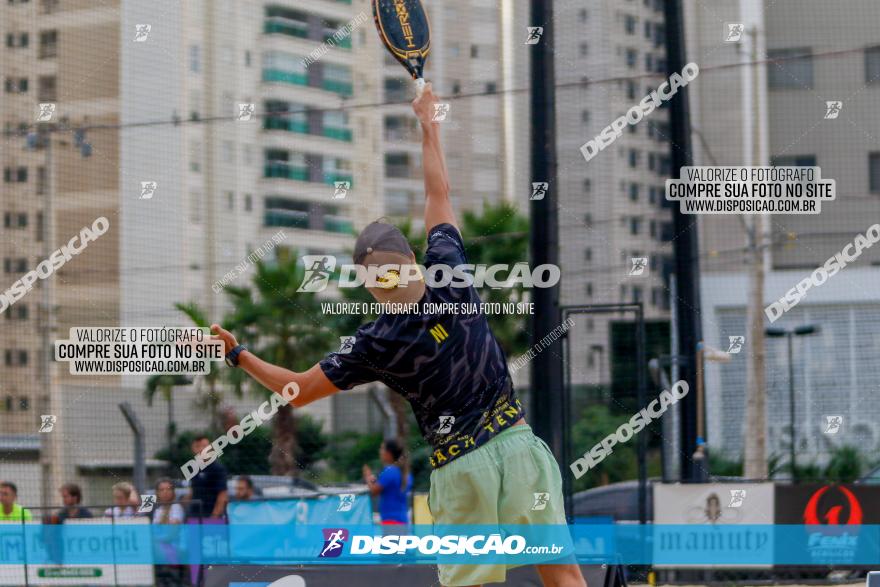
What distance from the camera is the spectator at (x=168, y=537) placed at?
904 centimetres

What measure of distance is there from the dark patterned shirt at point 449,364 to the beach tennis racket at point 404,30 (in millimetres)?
1625

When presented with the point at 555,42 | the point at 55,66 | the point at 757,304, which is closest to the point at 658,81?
the point at 555,42

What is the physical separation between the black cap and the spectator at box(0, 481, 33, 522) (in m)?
6.28

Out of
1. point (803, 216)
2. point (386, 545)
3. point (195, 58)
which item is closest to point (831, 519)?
point (803, 216)

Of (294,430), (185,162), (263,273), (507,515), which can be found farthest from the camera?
(263,273)

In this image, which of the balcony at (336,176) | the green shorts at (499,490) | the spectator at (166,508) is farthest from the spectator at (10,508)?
the green shorts at (499,490)

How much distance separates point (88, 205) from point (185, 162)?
110cm

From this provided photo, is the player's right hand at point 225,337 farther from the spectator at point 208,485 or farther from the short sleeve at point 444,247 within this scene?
the spectator at point 208,485

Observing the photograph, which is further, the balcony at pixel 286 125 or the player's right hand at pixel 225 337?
the balcony at pixel 286 125

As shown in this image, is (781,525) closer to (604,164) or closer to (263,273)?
(604,164)

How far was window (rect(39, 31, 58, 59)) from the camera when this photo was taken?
1099cm

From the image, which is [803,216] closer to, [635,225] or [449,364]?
[635,225]

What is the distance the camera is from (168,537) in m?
9.05

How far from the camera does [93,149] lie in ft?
36.7
